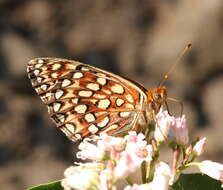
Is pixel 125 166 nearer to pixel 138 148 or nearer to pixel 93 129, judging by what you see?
pixel 138 148

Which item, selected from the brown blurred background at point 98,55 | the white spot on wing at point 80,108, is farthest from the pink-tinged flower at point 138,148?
the brown blurred background at point 98,55

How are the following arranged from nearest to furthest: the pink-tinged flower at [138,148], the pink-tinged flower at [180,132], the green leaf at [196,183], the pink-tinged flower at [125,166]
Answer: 1. the pink-tinged flower at [125,166]
2. the pink-tinged flower at [138,148]
3. the green leaf at [196,183]
4. the pink-tinged flower at [180,132]

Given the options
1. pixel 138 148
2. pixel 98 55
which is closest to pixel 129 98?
pixel 138 148

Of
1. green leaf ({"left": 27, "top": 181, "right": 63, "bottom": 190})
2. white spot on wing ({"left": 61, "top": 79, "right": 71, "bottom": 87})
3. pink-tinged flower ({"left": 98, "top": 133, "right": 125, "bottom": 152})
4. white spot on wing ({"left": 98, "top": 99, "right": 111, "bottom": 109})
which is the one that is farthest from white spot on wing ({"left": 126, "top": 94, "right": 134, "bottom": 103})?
green leaf ({"left": 27, "top": 181, "right": 63, "bottom": 190})

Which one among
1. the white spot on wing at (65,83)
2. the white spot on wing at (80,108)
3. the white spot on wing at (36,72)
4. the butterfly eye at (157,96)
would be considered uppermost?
the white spot on wing at (36,72)

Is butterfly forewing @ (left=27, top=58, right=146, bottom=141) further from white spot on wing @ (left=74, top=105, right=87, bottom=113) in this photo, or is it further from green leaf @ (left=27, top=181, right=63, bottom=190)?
green leaf @ (left=27, top=181, right=63, bottom=190)

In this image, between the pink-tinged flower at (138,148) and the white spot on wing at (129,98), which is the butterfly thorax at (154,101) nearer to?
the white spot on wing at (129,98)

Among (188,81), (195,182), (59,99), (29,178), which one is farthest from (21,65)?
(195,182)
